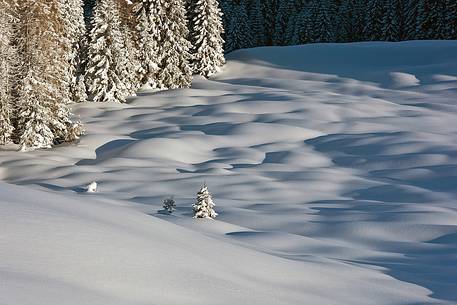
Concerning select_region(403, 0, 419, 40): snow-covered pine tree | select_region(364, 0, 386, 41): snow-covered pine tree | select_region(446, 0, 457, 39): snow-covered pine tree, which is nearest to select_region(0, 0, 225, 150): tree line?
select_region(446, 0, 457, 39): snow-covered pine tree

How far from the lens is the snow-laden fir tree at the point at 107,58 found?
34.5m

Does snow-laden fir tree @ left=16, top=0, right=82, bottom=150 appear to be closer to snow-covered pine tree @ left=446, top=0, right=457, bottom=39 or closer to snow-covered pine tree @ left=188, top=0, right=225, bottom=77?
snow-covered pine tree @ left=188, top=0, right=225, bottom=77

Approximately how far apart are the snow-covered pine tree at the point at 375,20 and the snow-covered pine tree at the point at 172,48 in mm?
34214

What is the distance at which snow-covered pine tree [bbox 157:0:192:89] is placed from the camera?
40.8m

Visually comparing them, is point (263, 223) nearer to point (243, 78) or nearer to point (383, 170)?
point (383, 170)

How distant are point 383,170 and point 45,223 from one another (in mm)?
17065

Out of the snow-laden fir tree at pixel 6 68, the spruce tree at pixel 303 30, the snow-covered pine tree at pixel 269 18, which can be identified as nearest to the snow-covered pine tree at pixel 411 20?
the spruce tree at pixel 303 30

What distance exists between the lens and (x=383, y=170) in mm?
20359

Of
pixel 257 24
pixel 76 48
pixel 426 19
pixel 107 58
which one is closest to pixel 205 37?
pixel 107 58

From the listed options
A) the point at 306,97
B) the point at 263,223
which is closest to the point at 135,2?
the point at 306,97

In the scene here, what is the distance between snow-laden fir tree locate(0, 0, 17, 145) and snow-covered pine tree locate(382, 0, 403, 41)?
51158mm

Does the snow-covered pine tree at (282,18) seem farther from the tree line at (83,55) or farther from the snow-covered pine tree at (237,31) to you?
the tree line at (83,55)

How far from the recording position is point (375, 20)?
68438mm

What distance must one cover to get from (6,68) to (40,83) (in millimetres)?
1620
